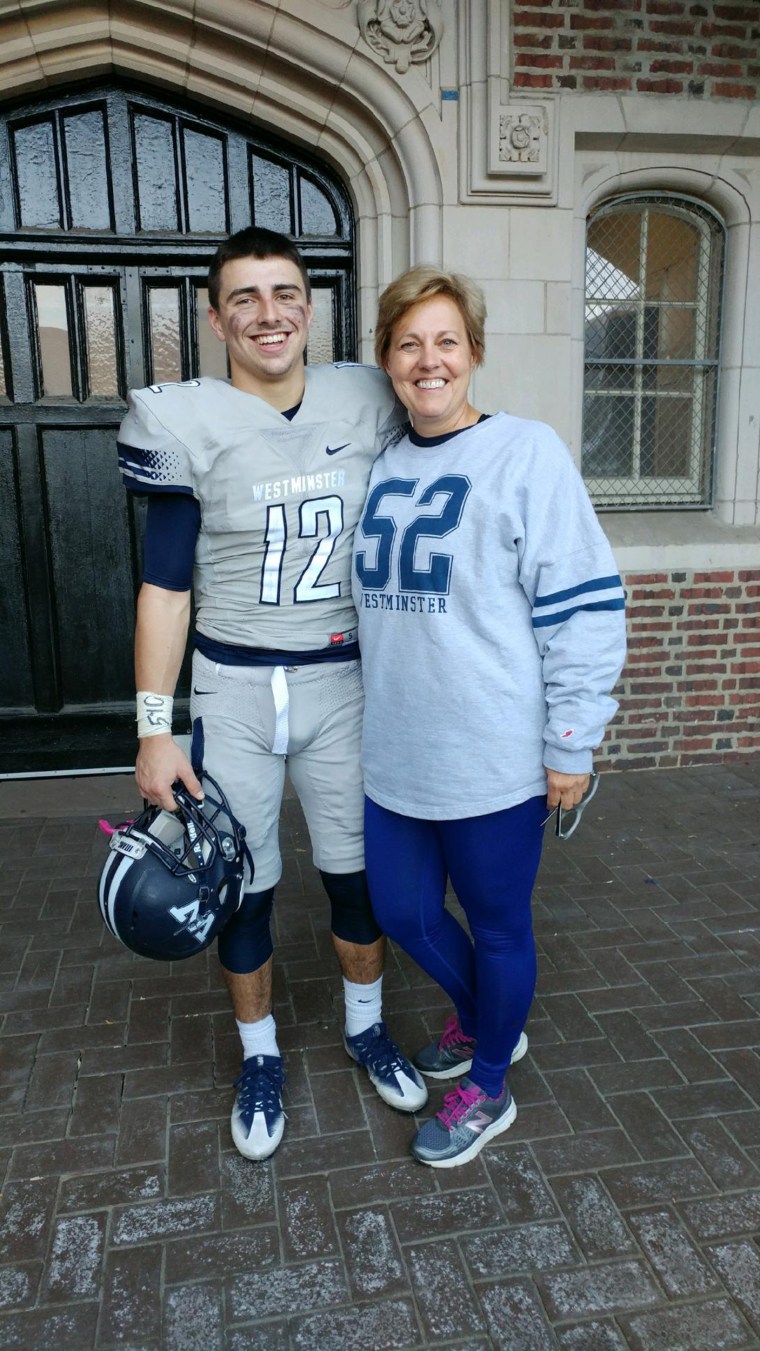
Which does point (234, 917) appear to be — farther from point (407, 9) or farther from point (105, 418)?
point (407, 9)

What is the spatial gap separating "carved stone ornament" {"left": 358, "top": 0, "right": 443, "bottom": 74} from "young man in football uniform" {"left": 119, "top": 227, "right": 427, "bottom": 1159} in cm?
298

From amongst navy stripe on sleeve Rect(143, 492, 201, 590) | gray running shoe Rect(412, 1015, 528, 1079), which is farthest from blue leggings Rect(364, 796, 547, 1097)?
navy stripe on sleeve Rect(143, 492, 201, 590)

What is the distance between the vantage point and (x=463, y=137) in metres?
4.64

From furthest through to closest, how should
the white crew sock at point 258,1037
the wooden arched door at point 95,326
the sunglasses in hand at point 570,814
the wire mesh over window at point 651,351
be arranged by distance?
1. the wire mesh over window at point 651,351
2. the wooden arched door at point 95,326
3. the white crew sock at point 258,1037
4. the sunglasses in hand at point 570,814

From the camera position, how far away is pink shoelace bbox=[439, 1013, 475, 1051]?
273 centimetres

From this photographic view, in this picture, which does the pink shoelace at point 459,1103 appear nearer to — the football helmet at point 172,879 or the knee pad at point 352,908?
the knee pad at point 352,908

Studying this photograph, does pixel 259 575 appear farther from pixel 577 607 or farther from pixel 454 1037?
pixel 454 1037

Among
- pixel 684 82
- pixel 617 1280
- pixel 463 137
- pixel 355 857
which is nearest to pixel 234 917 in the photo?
pixel 355 857

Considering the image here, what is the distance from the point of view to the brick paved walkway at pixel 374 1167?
6.42ft

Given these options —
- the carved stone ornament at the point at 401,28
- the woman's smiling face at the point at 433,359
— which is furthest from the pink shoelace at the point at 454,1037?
the carved stone ornament at the point at 401,28

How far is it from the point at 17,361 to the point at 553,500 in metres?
3.97

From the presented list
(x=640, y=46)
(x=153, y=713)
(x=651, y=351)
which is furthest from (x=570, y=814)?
(x=640, y=46)

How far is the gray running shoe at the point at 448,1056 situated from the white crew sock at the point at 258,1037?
1.42 feet

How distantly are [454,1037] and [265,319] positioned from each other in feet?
6.54
